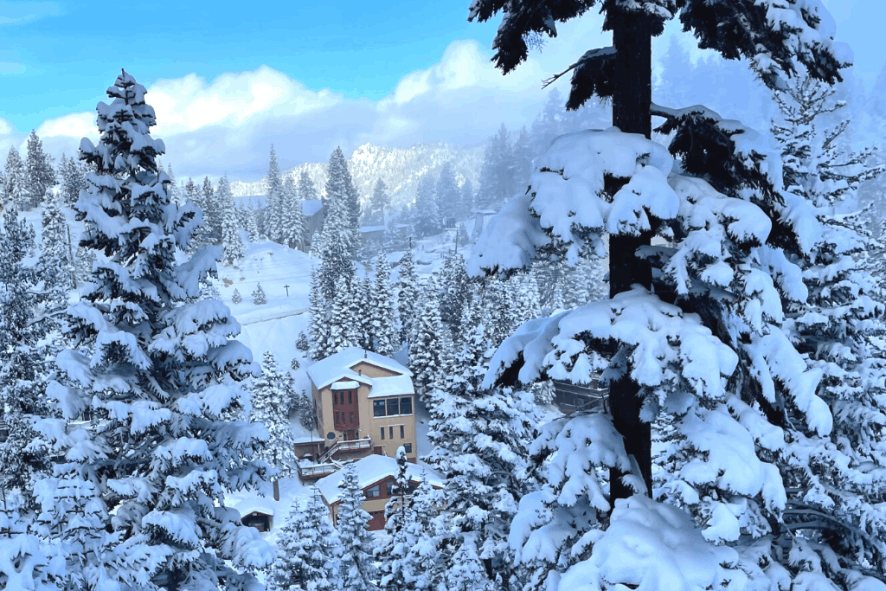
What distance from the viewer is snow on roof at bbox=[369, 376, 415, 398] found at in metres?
55.5

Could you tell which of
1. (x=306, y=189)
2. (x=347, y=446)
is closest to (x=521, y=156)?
(x=306, y=189)

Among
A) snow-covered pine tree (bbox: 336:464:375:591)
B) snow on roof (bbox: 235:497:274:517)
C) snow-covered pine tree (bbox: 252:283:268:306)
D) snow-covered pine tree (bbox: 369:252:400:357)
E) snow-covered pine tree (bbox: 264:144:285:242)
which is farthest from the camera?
snow-covered pine tree (bbox: 264:144:285:242)

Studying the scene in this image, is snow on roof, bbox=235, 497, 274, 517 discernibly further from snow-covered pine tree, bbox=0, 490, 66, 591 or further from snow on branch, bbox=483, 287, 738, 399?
snow on branch, bbox=483, 287, 738, 399

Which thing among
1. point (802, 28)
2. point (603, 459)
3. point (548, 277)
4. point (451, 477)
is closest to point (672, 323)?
point (603, 459)

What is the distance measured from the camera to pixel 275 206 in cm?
13388

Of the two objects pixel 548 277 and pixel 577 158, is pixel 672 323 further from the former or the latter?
pixel 548 277

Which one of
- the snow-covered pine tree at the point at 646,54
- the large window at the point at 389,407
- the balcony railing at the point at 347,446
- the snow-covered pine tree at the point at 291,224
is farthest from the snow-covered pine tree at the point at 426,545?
the snow-covered pine tree at the point at 291,224

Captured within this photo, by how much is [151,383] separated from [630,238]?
31.4 feet

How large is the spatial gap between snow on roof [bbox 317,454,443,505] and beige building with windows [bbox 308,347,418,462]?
15.5 feet

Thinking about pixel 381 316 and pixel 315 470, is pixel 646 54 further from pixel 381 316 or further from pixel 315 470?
pixel 381 316

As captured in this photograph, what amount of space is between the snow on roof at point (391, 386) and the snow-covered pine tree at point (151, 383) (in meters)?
43.4

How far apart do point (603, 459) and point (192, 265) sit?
9.20 metres

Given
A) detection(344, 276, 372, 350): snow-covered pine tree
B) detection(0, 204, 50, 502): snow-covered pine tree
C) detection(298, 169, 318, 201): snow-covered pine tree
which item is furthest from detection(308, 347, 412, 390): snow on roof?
detection(298, 169, 318, 201): snow-covered pine tree

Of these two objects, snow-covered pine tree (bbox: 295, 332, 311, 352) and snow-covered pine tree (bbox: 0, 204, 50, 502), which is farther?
snow-covered pine tree (bbox: 295, 332, 311, 352)
